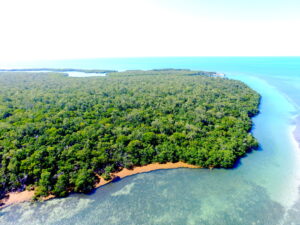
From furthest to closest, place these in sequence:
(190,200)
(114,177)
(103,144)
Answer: (103,144) < (114,177) < (190,200)

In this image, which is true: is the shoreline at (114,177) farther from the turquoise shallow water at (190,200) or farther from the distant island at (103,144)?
the turquoise shallow water at (190,200)

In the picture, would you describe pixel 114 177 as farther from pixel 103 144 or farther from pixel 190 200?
pixel 190 200

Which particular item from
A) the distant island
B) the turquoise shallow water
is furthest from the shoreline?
the turquoise shallow water

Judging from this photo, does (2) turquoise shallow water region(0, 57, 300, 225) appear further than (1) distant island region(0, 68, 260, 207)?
No

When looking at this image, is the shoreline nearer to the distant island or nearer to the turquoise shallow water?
the distant island

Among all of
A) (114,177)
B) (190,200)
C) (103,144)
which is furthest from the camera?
(103,144)

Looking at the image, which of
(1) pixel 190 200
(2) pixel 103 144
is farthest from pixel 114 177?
(1) pixel 190 200

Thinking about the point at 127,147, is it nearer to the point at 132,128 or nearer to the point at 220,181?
the point at 132,128

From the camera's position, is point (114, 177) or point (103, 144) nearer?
point (114, 177)

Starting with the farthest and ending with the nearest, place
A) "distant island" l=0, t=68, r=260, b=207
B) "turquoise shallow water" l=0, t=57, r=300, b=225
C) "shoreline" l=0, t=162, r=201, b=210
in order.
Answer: "distant island" l=0, t=68, r=260, b=207 < "shoreline" l=0, t=162, r=201, b=210 < "turquoise shallow water" l=0, t=57, r=300, b=225

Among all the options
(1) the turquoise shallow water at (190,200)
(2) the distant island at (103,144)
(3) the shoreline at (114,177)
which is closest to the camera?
(1) the turquoise shallow water at (190,200)

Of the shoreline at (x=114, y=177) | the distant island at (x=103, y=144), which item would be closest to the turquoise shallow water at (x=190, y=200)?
the shoreline at (x=114, y=177)
